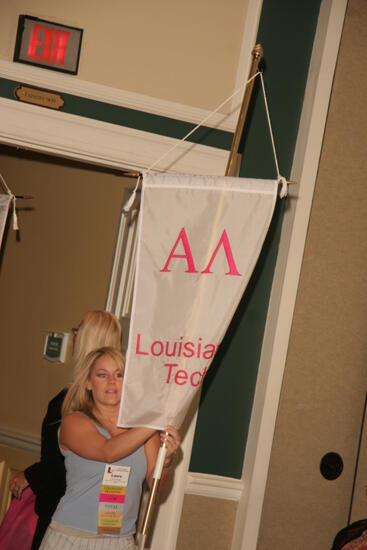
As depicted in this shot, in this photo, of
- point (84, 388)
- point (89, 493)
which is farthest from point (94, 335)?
point (89, 493)

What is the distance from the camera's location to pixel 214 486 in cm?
314

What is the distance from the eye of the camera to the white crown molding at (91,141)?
3008 millimetres

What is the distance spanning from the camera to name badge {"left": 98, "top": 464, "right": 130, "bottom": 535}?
7.70 feet

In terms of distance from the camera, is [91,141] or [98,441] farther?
[91,141]

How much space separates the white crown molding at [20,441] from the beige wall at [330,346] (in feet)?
6.07

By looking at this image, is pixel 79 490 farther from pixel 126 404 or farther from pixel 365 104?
pixel 365 104

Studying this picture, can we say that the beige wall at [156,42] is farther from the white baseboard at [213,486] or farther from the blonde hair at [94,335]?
the white baseboard at [213,486]

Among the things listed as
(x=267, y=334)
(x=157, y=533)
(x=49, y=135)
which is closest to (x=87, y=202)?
(x=49, y=135)

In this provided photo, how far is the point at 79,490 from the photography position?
2.39m

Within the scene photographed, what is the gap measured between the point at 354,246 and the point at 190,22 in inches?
50.4

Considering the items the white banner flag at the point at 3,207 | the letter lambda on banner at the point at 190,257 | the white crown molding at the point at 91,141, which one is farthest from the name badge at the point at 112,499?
the white banner flag at the point at 3,207

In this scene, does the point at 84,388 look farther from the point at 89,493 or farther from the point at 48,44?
the point at 48,44

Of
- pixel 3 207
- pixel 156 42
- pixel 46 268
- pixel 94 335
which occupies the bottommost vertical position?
pixel 94 335

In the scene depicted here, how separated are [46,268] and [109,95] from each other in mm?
1917
